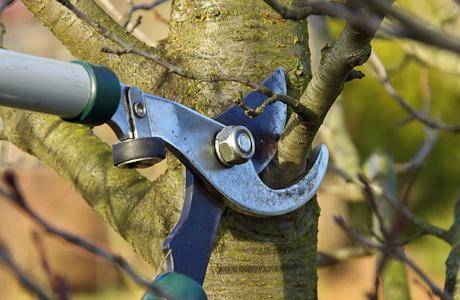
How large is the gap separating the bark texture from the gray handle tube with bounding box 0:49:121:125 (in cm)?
35

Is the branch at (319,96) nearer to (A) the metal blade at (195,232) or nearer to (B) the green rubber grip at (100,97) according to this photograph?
(A) the metal blade at (195,232)

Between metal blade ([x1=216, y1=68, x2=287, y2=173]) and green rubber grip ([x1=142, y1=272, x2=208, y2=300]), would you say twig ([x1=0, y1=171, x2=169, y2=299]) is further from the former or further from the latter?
metal blade ([x1=216, y1=68, x2=287, y2=173])

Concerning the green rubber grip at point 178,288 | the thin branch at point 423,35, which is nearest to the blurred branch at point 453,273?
the green rubber grip at point 178,288

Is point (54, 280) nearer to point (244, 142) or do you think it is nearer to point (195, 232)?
point (195, 232)

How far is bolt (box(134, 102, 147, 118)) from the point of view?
1.15 metres

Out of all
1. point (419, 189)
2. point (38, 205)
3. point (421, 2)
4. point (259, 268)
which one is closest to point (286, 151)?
point (259, 268)

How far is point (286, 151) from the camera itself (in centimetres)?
135

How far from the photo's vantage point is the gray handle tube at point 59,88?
97 cm

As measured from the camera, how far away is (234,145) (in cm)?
128

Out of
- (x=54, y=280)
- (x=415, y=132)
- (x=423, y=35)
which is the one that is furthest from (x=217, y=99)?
(x=415, y=132)

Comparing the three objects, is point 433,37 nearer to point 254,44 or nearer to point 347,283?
point 254,44

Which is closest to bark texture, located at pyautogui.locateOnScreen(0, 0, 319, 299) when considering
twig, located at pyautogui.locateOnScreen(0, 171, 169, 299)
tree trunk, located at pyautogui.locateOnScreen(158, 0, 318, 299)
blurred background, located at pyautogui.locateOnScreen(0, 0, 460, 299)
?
tree trunk, located at pyautogui.locateOnScreen(158, 0, 318, 299)

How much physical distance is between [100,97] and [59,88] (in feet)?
0.21

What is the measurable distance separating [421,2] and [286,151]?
495 centimetres
